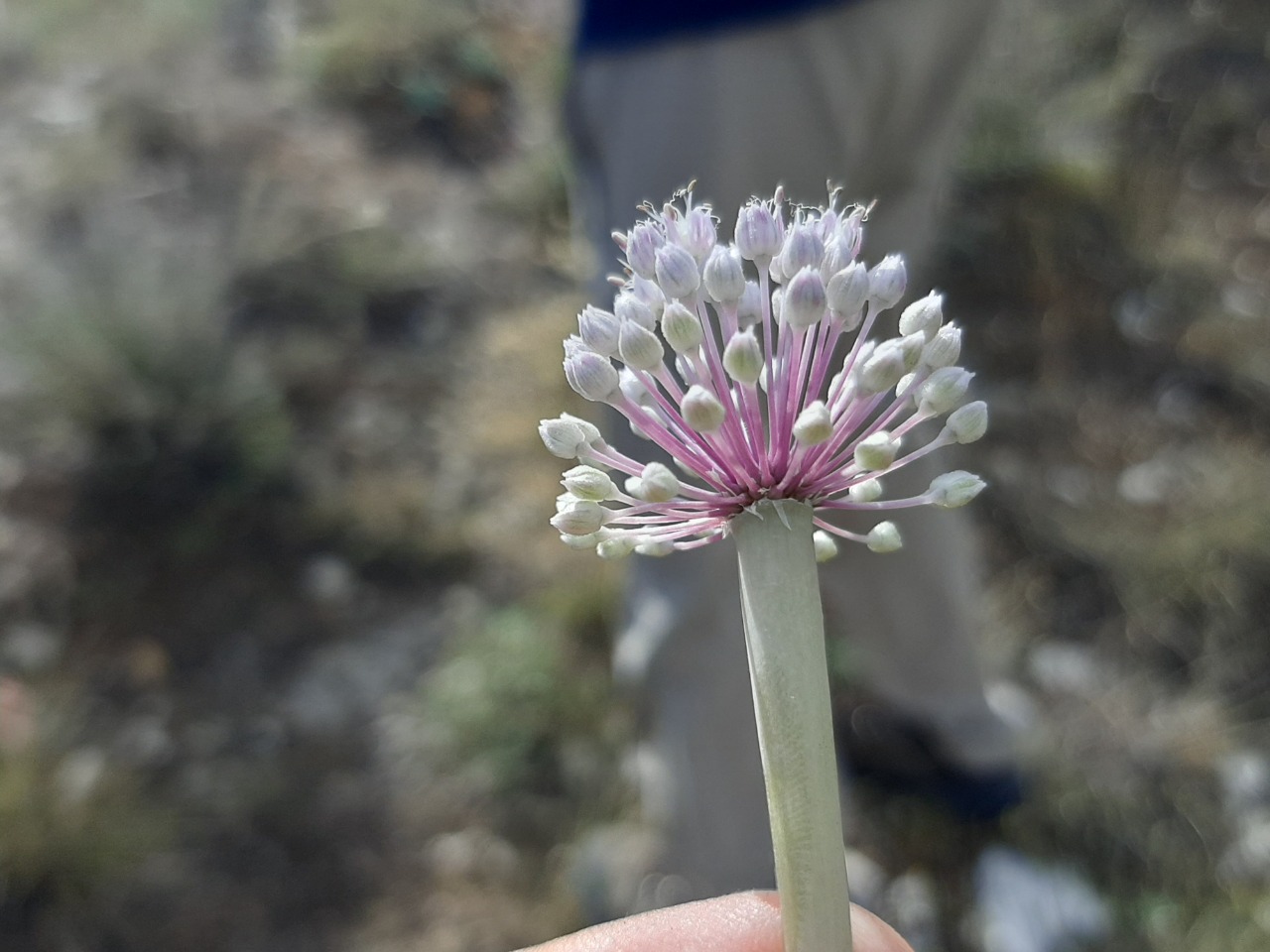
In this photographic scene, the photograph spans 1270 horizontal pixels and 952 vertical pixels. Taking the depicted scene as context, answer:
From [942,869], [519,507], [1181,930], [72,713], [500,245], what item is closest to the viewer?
[1181,930]

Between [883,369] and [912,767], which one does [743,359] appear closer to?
[883,369]

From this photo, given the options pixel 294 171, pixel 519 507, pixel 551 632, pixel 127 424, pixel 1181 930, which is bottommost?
pixel 1181 930

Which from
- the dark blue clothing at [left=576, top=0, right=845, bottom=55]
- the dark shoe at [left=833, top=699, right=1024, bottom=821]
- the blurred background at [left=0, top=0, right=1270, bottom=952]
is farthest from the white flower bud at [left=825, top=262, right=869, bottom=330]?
the dark shoe at [left=833, top=699, right=1024, bottom=821]

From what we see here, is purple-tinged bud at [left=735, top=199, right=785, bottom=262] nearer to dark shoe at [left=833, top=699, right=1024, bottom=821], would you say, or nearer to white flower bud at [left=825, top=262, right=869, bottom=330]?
white flower bud at [left=825, top=262, right=869, bottom=330]

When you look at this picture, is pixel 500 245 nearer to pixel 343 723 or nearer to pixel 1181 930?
pixel 343 723

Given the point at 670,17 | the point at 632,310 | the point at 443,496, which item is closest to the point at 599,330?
the point at 632,310

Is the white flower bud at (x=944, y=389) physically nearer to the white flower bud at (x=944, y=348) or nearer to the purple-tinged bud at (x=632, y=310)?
the white flower bud at (x=944, y=348)

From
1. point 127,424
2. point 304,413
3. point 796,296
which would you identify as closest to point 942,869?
point 796,296
